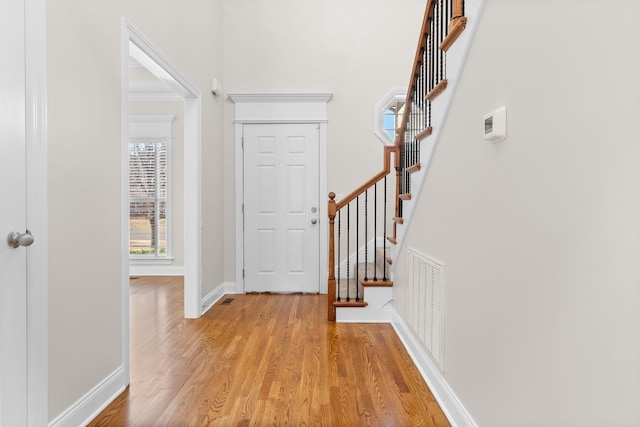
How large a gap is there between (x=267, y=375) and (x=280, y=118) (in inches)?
126

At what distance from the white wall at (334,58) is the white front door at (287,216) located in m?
0.23

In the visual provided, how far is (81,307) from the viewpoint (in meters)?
1.94

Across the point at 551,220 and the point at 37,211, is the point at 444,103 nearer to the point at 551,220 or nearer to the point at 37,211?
the point at 551,220

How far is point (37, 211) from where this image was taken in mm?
1633

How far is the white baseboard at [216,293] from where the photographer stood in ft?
13.3

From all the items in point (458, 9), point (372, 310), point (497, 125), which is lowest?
point (372, 310)

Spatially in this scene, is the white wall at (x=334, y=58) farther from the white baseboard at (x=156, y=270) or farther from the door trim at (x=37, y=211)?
the door trim at (x=37, y=211)

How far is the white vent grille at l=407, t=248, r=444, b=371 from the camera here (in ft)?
7.08

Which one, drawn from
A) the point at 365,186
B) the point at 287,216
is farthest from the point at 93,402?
the point at 287,216

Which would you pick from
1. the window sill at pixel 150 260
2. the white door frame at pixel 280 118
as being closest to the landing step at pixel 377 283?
the white door frame at pixel 280 118

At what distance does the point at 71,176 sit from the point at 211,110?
260 cm

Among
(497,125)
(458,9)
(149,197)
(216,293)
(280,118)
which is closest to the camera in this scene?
(497,125)

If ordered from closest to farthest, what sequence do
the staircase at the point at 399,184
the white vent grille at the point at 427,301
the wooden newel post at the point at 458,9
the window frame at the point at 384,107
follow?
1. the wooden newel post at the point at 458,9
2. the white vent grille at the point at 427,301
3. the staircase at the point at 399,184
4. the window frame at the point at 384,107

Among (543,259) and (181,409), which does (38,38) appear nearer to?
(181,409)
